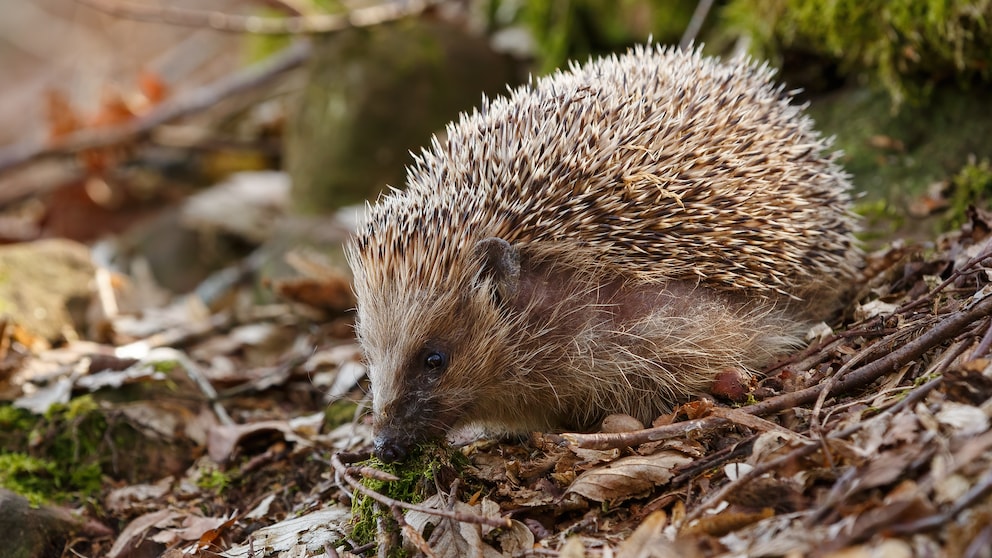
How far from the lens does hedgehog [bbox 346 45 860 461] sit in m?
4.04

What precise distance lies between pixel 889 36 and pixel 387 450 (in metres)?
4.45

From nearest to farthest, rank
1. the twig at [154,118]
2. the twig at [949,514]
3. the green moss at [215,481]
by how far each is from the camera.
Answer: the twig at [949,514]
the green moss at [215,481]
the twig at [154,118]

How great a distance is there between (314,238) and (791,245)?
5.04 meters

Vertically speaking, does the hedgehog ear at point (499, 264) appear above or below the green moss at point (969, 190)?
below

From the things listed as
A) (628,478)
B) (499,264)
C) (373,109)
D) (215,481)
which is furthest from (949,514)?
(373,109)

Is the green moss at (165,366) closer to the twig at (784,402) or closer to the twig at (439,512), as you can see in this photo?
the twig at (439,512)

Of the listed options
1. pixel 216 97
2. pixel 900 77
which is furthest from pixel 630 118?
pixel 216 97

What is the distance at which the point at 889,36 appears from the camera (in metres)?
5.75

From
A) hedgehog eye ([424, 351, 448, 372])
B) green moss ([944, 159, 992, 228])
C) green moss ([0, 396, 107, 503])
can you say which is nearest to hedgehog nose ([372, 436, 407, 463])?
hedgehog eye ([424, 351, 448, 372])

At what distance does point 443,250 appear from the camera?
13.2ft

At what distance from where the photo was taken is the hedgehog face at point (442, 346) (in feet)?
13.0

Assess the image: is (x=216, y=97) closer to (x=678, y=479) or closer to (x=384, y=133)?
(x=384, y=133)

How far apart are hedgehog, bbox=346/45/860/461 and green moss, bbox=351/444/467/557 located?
0.27 ft

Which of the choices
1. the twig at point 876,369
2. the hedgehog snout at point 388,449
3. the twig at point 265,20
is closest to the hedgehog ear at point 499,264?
the hedgehog snout at point 388,449
